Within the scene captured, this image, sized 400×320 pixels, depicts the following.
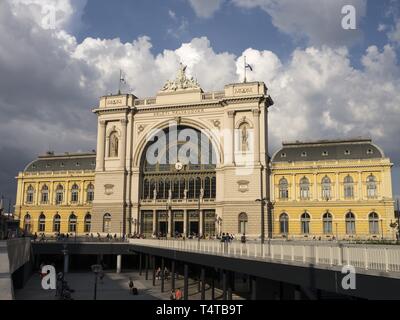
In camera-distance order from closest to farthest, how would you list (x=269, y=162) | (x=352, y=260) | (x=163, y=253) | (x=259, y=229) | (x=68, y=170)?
(x=352, y=260) < (x=163, y=253) < (x=259, y=229) < (x=269, y=162) < (x=68, y=170)

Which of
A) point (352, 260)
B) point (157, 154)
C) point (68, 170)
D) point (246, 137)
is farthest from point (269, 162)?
point (352, 260)

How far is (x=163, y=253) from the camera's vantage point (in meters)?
51.5

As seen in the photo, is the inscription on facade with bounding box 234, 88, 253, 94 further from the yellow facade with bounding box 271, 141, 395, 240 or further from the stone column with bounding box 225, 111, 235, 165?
the yellow facade with bounding box 271, 141, 395, 240

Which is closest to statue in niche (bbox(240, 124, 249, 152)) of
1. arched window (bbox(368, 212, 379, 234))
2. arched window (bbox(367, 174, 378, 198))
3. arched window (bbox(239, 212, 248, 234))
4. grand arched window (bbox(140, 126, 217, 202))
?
grand arched window (bbox(140, 126, 217, 202))

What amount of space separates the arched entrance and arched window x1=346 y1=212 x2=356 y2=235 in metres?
21.3

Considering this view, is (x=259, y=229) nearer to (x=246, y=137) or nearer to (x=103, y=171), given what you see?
(x=246, y=137)

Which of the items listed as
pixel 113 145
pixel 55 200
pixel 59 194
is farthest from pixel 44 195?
pixel 113 145

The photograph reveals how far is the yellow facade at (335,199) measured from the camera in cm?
7425

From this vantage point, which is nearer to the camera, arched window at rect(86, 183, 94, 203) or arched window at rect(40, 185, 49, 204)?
arched window at rect(86, 183, 94, 203)

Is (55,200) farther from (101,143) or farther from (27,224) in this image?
(101,143)

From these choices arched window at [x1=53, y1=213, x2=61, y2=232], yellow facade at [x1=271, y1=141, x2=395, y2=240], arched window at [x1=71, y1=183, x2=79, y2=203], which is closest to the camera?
yellow facade at [x1=271, y1=141, x2=395, y2=240]

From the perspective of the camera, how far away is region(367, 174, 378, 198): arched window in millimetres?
75312

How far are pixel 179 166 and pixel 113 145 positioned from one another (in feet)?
44.4

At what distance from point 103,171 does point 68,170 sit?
15.3 metres
